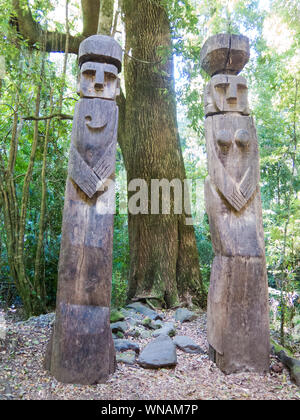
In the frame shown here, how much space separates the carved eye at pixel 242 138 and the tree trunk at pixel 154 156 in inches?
81.8

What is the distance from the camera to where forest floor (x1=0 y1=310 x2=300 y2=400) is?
8.97ft

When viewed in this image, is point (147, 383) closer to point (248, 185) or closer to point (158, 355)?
point (158, 355)

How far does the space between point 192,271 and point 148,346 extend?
1.99 meters

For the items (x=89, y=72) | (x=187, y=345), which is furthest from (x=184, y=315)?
(x=89, y=72)

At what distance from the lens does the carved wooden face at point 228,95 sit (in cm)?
353

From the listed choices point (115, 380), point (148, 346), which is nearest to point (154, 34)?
point (148, 346)

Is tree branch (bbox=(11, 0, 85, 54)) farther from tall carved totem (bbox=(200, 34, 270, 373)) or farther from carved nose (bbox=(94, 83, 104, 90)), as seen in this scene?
tall carved totem (bbox=(200, 34, 270, 373))

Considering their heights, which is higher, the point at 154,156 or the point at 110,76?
the point at 110,76

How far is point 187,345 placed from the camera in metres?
3.69

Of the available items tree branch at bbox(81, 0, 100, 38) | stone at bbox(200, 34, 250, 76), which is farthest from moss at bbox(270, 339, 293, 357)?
tree branch at bbox(81, 0, 100, 38)

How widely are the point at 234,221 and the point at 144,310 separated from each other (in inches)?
79.7
